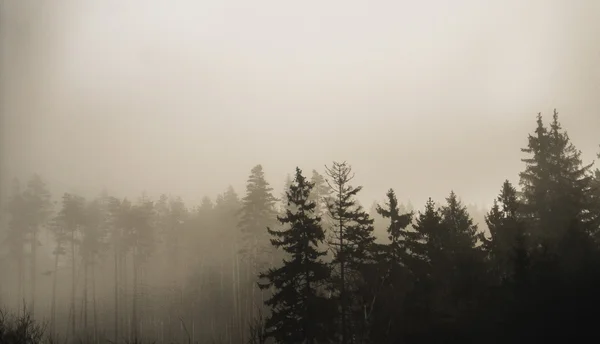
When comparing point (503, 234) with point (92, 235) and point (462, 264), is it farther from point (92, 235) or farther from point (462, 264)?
point (92, 235)

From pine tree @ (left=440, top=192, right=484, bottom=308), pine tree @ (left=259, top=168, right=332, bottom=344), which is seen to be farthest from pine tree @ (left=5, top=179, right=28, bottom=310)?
pine tree @ (left=440, top=192, right=484, bottom=308)

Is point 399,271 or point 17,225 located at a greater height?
point 17,225

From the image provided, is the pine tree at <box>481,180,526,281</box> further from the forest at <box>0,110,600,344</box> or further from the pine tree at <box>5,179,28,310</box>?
the pine tree at <box>5,179,28,310</box>

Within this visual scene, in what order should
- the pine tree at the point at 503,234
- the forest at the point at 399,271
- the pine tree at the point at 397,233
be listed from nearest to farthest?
the forest at the point at 399,271, the pine tree at the point at 397,233, the pine tree at the point at 503,234

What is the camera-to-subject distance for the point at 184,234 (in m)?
64.8

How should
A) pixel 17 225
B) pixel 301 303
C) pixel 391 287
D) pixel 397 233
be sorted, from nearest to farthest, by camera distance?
pixel 391 287
pixel 301 303
pixel 397 233
pixel 17 225

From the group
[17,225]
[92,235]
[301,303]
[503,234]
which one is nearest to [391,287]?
[301,303]

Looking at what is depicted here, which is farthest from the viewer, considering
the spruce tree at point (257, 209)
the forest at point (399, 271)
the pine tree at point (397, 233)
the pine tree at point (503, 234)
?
the spruce tree at point (257, 209)

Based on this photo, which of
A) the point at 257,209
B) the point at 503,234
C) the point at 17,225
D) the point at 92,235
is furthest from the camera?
the point at 92,235

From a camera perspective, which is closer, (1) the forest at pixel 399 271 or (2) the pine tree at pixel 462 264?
(1) the forest at pixel 399 271

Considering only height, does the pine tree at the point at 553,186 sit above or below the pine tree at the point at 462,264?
above

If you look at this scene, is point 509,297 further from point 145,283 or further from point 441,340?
point 145,283

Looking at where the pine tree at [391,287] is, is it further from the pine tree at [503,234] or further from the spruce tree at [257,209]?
the spruce tree at [257,209]

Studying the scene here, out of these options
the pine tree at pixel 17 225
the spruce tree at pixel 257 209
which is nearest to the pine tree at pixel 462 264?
the spruce tree at pixel 257 209
